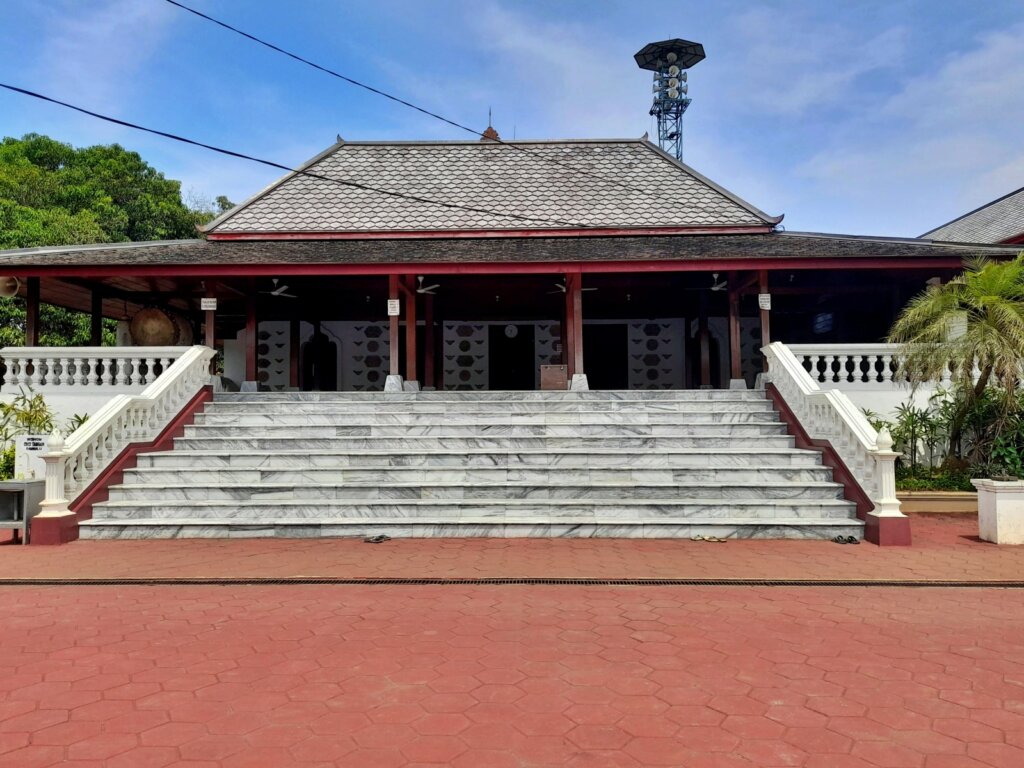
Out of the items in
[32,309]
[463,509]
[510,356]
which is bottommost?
[463,509]

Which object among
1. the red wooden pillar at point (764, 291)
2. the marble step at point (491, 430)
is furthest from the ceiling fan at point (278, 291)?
the red wooden pillar at point (764, 291)

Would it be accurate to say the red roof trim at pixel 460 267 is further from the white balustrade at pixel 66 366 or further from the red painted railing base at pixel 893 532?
the red painted railing base at pixel 893 532

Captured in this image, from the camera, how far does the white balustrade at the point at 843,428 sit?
23.4ft

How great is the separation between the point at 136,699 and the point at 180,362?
8189 mm

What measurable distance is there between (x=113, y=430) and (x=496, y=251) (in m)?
8.28

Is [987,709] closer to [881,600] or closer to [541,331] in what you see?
[881,600]

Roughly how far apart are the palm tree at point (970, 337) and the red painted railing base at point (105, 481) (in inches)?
460

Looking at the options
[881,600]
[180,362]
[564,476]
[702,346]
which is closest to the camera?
[881,600]

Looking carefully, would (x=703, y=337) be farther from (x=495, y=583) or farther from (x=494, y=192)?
(x=495, y=583)

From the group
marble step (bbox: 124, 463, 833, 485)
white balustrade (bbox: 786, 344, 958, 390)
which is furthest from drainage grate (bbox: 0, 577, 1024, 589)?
white balustrade (bbox: 786, 344, 958, 390)

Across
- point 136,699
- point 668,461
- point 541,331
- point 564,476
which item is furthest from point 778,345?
point 136,699

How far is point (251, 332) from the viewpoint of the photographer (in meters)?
13.9

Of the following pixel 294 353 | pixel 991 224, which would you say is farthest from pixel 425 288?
pixel 991 224

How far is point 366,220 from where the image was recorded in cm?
1609
